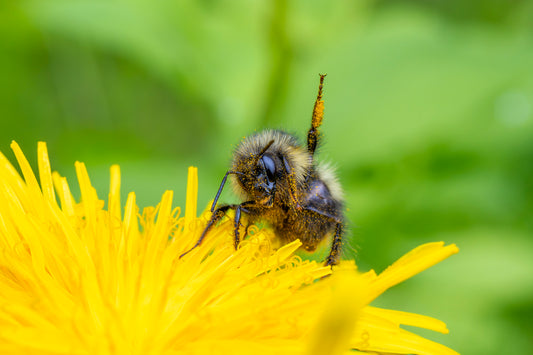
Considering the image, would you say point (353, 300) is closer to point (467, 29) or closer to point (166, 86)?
point (467, 29)

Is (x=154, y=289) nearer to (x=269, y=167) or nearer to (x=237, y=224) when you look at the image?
(x=237, y=224)

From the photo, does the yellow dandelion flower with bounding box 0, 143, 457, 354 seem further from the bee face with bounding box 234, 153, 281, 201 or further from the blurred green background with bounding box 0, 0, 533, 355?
the blurred green background with bounding box 0, 0, 533, 355

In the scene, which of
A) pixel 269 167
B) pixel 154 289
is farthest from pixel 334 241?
pixel 154 289

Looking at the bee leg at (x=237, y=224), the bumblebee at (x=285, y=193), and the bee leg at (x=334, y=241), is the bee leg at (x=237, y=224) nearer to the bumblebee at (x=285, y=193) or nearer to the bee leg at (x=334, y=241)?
the bumblebee at (x=285, y=193)

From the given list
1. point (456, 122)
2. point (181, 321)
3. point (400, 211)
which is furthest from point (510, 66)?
point (181, 321)

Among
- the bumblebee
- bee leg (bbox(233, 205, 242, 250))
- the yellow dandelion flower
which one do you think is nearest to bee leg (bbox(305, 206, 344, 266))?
the bumblebee
